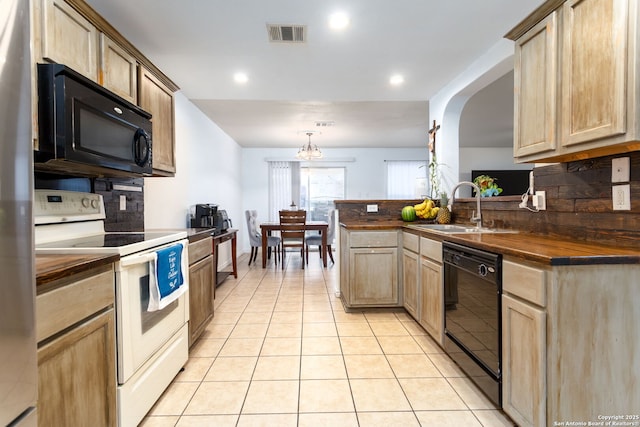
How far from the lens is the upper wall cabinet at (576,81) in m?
1.17

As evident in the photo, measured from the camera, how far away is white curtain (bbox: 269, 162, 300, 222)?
270 inches

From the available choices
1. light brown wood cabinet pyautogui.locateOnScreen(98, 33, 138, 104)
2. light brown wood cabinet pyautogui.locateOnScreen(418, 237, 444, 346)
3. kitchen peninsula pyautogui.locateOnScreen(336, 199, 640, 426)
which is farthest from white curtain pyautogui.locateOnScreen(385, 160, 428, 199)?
kitchen peninsula pyautogui.locateOnScreen(336, 199, 640, 426)

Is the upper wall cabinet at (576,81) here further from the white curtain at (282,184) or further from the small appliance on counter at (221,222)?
the white curtain at (282,184)

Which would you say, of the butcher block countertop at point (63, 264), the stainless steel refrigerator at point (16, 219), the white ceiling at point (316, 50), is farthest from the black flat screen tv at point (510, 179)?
the stainless steel refrigerator at point (16, 219)

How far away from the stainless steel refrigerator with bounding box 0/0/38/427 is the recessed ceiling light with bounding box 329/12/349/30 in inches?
71.8

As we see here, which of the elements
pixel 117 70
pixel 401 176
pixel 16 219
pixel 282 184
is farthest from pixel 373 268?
pixel 401 176

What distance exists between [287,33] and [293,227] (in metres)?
3.16

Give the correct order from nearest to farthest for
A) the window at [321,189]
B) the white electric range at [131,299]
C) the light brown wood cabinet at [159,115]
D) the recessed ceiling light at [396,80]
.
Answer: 1. the white electric range at [131,299]
2. the light brown wood cabinet at [159,115]
3. the recessed ceiling light at [396,80]
4. the window at [321,189]

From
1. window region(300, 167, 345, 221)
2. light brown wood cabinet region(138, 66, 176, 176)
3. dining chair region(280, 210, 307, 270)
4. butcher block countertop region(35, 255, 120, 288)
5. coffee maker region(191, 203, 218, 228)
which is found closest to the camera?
butcher block countertop region(35, 255, 120, 288)

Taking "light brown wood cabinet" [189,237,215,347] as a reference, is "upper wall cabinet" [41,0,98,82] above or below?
above

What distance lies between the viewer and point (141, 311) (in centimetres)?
143

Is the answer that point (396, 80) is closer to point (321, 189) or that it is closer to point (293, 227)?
point (293, 227)

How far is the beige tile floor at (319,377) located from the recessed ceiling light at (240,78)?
7.60 feet

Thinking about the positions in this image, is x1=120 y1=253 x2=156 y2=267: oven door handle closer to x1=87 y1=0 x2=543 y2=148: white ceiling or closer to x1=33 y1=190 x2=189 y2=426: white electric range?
x1=33 y1=190 x2=189 y2=426: white electric range
